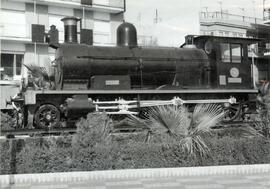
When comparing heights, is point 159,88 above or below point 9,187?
above

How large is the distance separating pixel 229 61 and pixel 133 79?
3897mm

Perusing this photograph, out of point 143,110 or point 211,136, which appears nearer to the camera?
point 211,136

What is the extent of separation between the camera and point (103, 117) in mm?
10156

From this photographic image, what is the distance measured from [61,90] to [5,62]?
1827 centimetres

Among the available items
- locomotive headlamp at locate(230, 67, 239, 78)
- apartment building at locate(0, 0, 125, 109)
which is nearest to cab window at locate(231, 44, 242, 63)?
locomotive headlamp at locate(230, 67, 239, 78)

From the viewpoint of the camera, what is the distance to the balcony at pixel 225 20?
169 feet

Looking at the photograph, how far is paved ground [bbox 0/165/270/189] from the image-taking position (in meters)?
7.82

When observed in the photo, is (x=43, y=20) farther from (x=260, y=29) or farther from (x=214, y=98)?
(x=260, y=29)

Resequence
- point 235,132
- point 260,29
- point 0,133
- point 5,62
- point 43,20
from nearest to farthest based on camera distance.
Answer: point 235,132
point 0,133
point 5,62
point 43,20
point 260,29

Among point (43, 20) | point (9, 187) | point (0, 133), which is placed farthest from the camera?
point (43, 20)

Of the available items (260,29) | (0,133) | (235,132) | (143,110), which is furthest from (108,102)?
(260,29)

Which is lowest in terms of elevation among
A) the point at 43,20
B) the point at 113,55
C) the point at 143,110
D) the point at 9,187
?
the point at 9,187

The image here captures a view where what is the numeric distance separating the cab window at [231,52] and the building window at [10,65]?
17888 millimetres

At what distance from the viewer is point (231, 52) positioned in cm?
1692
